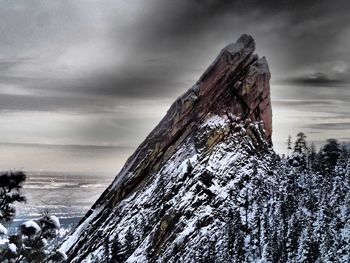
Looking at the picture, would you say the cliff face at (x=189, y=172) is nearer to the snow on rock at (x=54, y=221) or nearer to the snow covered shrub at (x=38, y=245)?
the snow covered shrub at (x=38, y=245)

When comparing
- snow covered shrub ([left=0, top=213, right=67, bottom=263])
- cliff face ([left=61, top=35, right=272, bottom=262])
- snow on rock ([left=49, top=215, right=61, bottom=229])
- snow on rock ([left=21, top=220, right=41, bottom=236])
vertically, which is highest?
cliff face ([left=61, top=35, right=272, bottom=262])

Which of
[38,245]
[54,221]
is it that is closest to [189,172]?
[38,245]

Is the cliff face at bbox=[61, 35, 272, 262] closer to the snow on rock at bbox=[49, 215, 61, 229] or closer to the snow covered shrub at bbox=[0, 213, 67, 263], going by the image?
the snow covered shrub at bbox=[0, 213, 67, 263]

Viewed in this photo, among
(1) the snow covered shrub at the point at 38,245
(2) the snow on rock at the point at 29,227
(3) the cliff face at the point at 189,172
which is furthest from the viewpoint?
(3) the cliff face at the point at 189,172

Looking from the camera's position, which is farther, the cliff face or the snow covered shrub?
the cliff face

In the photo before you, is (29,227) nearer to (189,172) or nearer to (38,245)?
(38,245)

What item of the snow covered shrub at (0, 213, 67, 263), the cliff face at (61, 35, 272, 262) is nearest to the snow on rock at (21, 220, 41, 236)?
the snow covered shrub at (0, 213, 67, 263)

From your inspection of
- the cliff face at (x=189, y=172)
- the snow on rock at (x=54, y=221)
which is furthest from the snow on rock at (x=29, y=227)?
the cliff face at (x=189, y=172)

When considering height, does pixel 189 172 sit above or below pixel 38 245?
above

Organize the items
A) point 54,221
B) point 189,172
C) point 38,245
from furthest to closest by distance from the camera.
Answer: point 189,172 → point 38,245 → point 54,221
